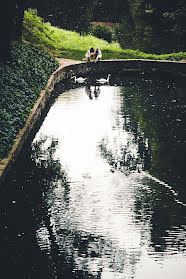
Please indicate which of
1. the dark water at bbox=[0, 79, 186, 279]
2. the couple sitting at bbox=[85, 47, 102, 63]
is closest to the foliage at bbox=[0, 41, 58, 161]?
the dark water at bbox=[0, 79, 186, 279]

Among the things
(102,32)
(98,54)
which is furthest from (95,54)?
(102,32)

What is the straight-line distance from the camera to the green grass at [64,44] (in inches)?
1127

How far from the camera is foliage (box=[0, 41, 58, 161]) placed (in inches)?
496

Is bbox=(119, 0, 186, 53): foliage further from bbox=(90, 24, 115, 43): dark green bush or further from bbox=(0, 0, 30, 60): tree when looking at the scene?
bbox=(0, 0, 30, 60): tree

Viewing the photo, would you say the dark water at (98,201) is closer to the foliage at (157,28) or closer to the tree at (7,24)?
the tree at (7,24)

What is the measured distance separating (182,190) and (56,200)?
2.68 m

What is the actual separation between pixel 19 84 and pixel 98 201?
7.80 meters

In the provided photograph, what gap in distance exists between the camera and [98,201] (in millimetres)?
10062

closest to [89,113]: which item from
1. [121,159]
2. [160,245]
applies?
[121,159]

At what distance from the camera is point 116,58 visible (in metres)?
28.2

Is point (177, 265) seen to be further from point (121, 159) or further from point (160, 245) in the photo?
point (121, 159)

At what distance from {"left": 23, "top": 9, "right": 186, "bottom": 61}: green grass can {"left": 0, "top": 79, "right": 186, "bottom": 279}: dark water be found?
12.1 meters

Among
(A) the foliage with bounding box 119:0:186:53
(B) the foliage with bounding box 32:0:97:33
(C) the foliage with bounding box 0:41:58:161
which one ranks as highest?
(B) the foliage with bounding box 32:0:97:33

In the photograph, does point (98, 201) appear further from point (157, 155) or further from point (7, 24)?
point (7, 24)
